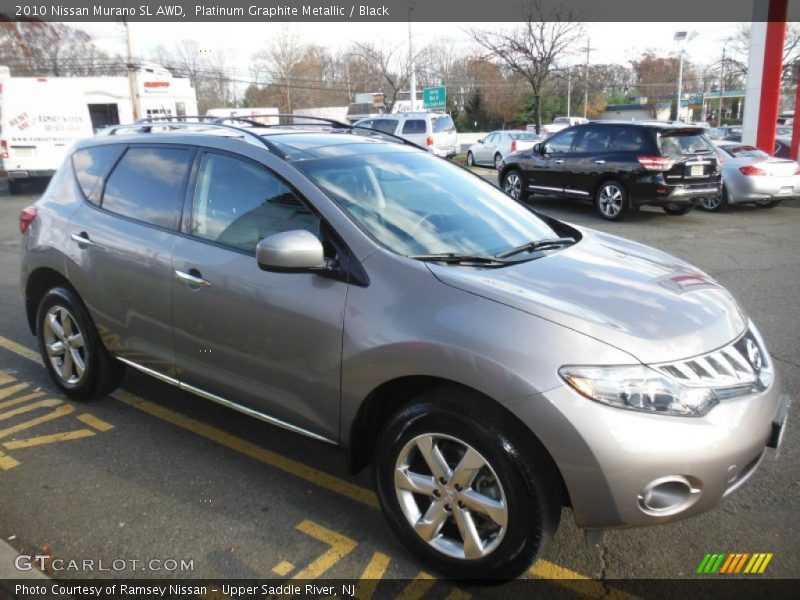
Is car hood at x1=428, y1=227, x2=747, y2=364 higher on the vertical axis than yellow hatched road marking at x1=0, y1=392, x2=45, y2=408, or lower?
higher

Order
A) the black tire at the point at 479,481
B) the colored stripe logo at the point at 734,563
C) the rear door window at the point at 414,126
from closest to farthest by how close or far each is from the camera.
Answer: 1. the black tire at the point at 479,481
2. the colored stripe logo at the point at 734,563
3. the rear door window at the point at 414,126

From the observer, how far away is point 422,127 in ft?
71.8

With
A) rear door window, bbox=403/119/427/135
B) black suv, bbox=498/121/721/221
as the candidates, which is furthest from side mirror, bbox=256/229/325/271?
rear door window, bbox=403/119/427/135

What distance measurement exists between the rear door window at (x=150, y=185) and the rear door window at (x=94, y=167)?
9 cm

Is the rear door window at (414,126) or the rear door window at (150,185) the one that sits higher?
the rear door window at (414,126)

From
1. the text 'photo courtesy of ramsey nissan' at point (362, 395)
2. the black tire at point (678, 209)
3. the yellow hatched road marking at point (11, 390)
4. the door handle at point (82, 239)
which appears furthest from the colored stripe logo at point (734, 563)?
the black tire at point (678, 209)

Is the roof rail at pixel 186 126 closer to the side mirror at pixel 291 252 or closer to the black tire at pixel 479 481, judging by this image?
the side mirror at pixel 291 252

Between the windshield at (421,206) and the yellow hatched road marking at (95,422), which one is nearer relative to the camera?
the windshield at (421,206)

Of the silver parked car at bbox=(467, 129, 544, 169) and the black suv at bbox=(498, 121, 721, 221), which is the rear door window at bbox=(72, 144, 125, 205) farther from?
the silver parked car at bbox=(467, 129, 544, 169)

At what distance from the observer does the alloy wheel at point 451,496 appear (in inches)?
95.9

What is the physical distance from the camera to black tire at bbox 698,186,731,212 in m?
12.6

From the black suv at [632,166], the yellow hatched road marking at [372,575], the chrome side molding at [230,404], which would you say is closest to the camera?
the yellow hatched road marking at [372,575]

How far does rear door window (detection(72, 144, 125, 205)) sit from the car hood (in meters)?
2.50

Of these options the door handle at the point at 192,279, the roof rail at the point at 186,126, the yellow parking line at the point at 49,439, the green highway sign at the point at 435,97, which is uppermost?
the green highway sign at the point at 435,97
